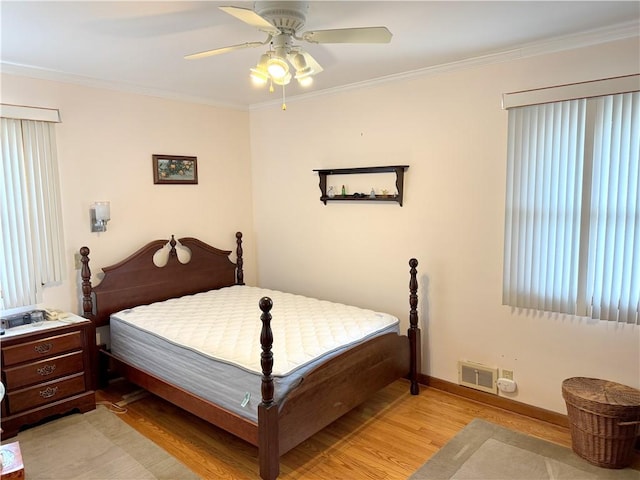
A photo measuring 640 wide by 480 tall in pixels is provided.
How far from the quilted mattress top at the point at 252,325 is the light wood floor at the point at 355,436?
62cm

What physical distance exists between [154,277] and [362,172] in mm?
2062

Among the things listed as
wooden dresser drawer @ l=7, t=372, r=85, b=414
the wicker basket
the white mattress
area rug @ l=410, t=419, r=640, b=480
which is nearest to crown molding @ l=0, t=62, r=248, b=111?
the white mattress

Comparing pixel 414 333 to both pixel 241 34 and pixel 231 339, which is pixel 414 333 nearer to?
pixel 231 339

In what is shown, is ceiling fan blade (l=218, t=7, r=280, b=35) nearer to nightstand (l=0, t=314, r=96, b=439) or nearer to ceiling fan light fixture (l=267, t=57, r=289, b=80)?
ceiling fan light fixture (l=267, t=57, r=289, b=80)

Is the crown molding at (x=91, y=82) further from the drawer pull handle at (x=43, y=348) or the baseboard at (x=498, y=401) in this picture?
the baseboard at (x=498, y=401)

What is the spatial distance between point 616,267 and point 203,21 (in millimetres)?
2768

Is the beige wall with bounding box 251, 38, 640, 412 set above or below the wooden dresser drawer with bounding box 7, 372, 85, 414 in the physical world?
above

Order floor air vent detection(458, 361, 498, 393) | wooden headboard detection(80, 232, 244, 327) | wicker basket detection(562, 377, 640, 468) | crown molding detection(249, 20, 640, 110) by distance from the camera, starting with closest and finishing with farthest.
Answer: wicker basket detection(562, 377, 640, 468)
crown molding detection(249, 20, 640, 110)
floor air vent detection(458, 361, 498, 393)
wooden headboard detection(80, 232, 244, 327)

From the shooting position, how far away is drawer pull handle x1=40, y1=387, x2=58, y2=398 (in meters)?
2.99

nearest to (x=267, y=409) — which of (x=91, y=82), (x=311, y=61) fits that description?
(x=311, y=61)

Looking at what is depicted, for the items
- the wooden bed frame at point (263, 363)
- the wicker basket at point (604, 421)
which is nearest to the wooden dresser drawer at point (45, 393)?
the wooden bed frame at point (263, 363)

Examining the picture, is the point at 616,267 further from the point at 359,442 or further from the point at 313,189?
the point at 313,189

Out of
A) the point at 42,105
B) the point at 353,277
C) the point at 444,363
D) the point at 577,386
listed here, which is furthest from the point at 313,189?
the point at 577,386

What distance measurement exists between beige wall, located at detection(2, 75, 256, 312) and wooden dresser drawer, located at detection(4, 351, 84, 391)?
0.56 m
